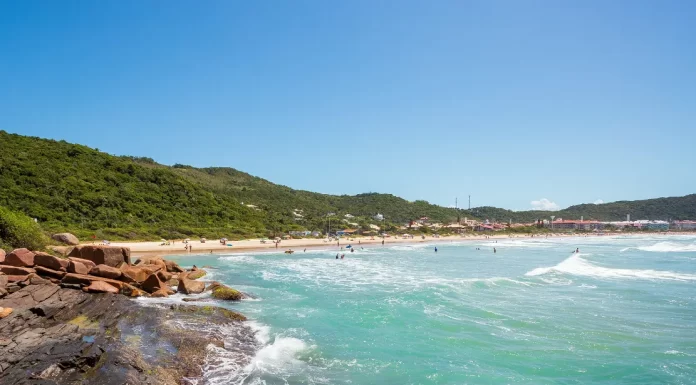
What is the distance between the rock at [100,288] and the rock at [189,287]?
308 cm

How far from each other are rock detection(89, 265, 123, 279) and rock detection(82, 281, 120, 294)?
3.66ft

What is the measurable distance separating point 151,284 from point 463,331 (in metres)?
12.8

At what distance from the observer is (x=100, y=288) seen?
50.3 ft

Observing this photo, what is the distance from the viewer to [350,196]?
157500mm

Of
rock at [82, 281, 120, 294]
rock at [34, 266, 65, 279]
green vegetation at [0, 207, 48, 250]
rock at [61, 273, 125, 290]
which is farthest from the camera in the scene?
green vegetation at [0, 207, 48, 250]

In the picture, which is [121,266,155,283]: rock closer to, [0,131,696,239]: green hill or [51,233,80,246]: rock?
[51,233,80,246]: rock

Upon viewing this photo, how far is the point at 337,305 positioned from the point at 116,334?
371 inches

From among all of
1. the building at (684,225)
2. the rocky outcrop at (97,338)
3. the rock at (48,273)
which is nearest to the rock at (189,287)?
the rocky outcrop at (97,338)

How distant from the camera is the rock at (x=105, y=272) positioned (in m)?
16.7

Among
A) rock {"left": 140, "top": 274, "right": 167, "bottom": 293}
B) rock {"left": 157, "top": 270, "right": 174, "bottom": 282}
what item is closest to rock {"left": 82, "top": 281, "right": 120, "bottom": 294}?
rock {"left": 140, "top": 274, "right": 167, "bottom": 293}

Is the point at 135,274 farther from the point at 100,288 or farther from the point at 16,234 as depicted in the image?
the point at 16,234

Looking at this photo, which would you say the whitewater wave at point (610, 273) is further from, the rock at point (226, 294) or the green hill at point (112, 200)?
the green hill at point (112, 200)

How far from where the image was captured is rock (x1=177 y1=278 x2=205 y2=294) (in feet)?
61.5

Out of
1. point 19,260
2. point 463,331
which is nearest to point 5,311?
point 19,260
